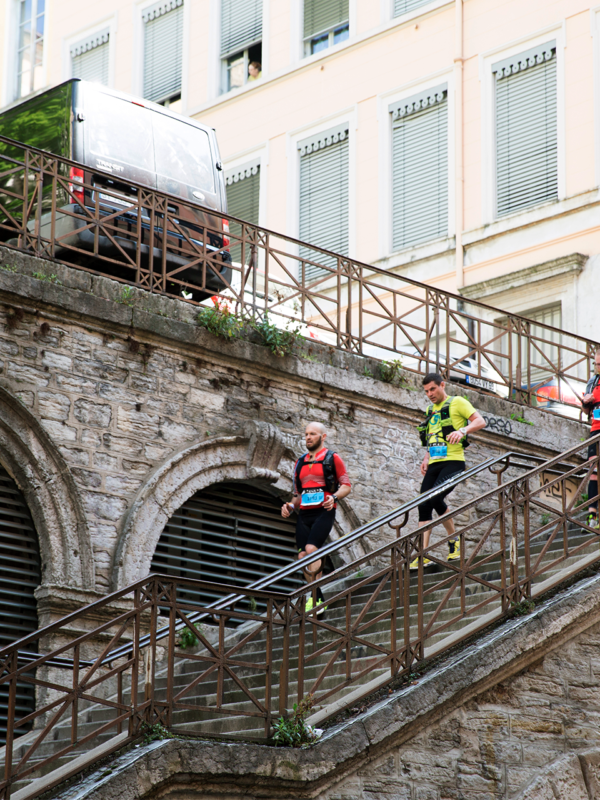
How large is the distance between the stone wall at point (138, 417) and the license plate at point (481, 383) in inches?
66.9

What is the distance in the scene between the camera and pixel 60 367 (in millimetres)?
9680

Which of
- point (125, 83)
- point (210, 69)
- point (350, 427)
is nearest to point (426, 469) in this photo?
point (350, 427)

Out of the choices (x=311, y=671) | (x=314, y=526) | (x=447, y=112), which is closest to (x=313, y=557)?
(x=311, y=671)

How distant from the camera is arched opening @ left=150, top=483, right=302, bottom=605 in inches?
408

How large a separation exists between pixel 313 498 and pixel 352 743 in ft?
9.06

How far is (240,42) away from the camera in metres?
21.9

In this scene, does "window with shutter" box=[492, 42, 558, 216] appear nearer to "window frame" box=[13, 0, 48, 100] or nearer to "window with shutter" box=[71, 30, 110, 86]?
"window with shutter" box=[71, 30, 110, 86]

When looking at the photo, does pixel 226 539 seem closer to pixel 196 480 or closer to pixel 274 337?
pixel 196 480

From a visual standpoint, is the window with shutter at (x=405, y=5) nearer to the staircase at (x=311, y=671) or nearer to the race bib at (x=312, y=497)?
the staircase at (x=311, y=671)

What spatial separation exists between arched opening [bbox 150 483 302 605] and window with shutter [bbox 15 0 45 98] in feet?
52.1

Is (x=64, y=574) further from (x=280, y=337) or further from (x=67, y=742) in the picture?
(x=280, y=337)

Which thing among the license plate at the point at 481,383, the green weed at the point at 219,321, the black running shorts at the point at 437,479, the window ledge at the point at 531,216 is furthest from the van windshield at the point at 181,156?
the window ledge at the point at 531,216

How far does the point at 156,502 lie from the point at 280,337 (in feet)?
6.61

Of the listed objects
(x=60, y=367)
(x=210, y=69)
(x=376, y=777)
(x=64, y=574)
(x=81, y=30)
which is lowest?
(x=376, y=777)
